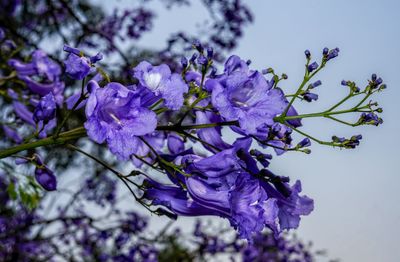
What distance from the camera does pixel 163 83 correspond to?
171cm

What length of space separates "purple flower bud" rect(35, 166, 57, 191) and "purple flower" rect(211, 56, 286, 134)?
36.3 inches

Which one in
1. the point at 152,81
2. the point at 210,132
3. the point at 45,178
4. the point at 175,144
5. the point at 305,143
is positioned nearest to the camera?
the point at 152,81

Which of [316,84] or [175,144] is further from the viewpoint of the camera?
[175,144]

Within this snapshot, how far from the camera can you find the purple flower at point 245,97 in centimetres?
169

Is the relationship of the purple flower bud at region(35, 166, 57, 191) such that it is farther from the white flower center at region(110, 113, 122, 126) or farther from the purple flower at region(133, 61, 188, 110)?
the purple flower at region(133, 61, 188, 110)

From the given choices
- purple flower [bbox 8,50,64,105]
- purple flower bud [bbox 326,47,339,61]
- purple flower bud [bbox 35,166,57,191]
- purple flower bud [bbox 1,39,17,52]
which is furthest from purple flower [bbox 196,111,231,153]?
purple flower bud [bbox 1,39,17,52]

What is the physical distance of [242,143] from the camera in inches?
72.5

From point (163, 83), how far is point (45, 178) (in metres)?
0.87

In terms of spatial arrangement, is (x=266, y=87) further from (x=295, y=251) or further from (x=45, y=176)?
(x=295, y=251)

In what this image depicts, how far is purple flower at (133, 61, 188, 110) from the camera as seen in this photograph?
66.4 inches

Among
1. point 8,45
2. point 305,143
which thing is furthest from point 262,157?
point 8,45

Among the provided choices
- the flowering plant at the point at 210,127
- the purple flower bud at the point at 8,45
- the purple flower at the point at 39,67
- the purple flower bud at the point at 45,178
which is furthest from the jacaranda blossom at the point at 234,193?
the purple flower bud at the point at 8,45

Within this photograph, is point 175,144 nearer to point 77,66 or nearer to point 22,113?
point 77,66

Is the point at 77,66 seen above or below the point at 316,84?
below
